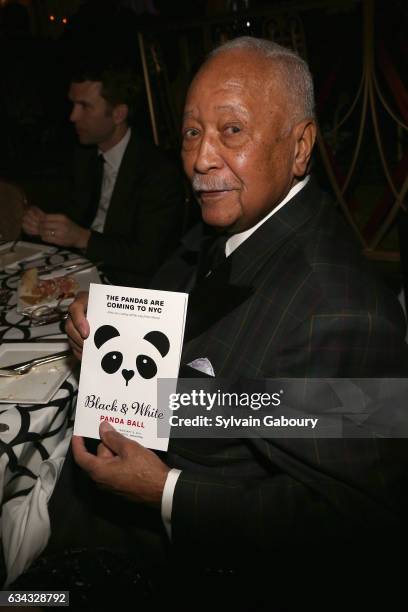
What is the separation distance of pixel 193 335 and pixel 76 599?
0.69 meters

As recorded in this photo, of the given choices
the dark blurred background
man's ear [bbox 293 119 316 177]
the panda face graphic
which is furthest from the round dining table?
the dark blurred background


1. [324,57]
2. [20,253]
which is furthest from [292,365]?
[324,57]

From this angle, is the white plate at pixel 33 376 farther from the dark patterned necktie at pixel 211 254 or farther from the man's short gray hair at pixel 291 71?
the man's short gray hair at pixel 291 71

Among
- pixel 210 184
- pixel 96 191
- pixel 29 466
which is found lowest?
pixel 29 466

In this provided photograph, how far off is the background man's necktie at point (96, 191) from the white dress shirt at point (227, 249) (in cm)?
163

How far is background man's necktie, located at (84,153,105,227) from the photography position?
2.93 m

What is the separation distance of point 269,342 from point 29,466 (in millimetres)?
727

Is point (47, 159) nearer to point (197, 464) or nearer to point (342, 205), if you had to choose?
point (342, 205)

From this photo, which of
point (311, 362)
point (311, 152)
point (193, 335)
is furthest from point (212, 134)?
point (311, 362)

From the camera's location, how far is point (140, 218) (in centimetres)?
265

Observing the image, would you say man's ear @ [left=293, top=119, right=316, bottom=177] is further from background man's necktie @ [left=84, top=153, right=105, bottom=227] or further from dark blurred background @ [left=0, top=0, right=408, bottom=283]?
background man's necktie @ [left=84, top=153, right=105, bottom=227]

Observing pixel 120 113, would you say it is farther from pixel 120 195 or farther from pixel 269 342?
pixel 269 342

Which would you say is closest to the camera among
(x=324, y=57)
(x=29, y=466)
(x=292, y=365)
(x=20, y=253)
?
(x=292, y=365)

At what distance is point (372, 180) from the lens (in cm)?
594
